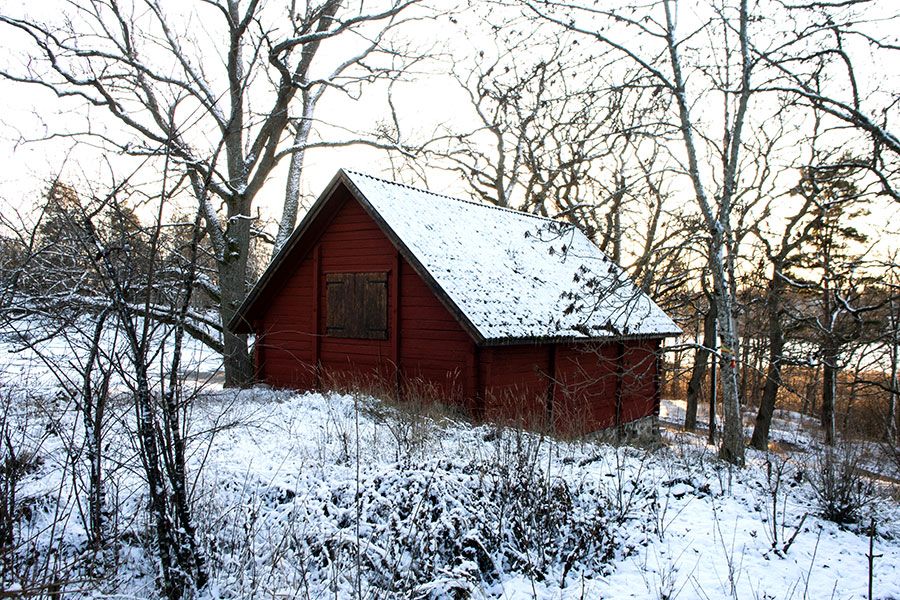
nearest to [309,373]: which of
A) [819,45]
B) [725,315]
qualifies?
[725,315]

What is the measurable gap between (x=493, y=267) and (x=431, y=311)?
1961 mm

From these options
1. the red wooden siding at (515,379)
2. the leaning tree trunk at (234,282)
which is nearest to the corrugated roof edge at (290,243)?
the leaning tree trunk at (234,282)

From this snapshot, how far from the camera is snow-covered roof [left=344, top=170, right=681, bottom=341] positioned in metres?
10.3

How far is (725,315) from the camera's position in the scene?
29.8 ft

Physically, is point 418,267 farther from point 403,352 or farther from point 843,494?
point 843,494

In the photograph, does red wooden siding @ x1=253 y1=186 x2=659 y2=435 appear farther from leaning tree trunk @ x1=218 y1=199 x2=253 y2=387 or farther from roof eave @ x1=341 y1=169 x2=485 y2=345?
leaning tree trunk @ x1=218 y1=199 x2=253 y2=387

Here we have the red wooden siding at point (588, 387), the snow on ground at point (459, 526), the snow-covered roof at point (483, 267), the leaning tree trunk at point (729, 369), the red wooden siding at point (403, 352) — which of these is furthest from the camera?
the red wooden siding at point (588, 387)

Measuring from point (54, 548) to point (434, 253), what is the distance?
7.73m

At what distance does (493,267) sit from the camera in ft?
41.1

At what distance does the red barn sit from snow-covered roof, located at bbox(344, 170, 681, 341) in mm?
38

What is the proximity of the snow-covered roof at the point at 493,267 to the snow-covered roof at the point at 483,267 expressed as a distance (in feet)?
0.09

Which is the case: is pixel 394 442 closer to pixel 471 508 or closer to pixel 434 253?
pixel 471 508

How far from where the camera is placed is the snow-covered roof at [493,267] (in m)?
10.3

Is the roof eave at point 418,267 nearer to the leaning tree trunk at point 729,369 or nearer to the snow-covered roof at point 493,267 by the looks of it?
the snow-covered roof at point 493,267
